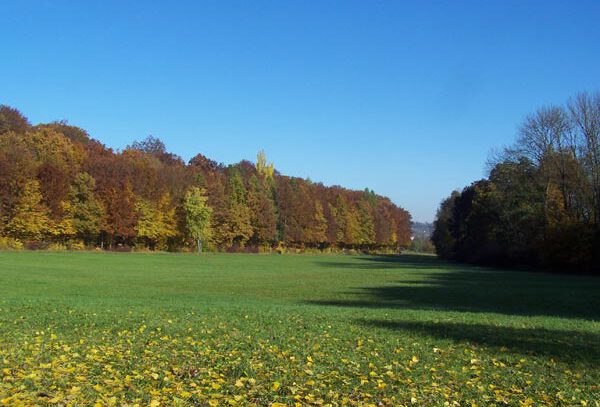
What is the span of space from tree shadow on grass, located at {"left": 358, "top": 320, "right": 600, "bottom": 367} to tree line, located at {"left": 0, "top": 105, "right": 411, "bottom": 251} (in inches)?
2747

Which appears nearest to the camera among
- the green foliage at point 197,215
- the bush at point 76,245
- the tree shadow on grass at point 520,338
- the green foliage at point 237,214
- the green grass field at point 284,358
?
the green grass field at point 284,358

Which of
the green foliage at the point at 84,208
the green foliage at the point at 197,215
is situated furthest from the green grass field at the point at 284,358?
the green foliage at the point at 197,215

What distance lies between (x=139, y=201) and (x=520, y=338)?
79.0 m

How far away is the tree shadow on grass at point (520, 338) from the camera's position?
363 inches

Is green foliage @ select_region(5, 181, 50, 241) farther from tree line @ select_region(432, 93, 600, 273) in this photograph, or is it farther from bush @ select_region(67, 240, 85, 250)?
tree line @ select_region(432, 93, 600, 273)

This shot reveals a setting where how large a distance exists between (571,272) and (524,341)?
168 feet

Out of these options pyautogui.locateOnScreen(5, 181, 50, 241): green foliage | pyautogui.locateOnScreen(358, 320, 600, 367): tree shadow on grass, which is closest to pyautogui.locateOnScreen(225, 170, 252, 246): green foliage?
pyautogui.locateOnScreen(5, 181, 50, 241): green foliage

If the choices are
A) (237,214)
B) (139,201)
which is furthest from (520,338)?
(237,214)

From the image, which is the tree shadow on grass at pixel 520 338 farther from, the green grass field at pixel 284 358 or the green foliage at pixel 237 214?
the green foliage at pixel 237 214

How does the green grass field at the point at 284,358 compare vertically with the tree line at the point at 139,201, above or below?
below

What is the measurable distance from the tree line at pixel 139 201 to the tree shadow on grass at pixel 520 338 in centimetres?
6977

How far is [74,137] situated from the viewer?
100 m

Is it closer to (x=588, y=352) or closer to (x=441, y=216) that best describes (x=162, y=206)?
(x=441, y=216)

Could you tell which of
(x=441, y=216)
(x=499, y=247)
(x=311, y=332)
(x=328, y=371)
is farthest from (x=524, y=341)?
(x=441, y=216)
